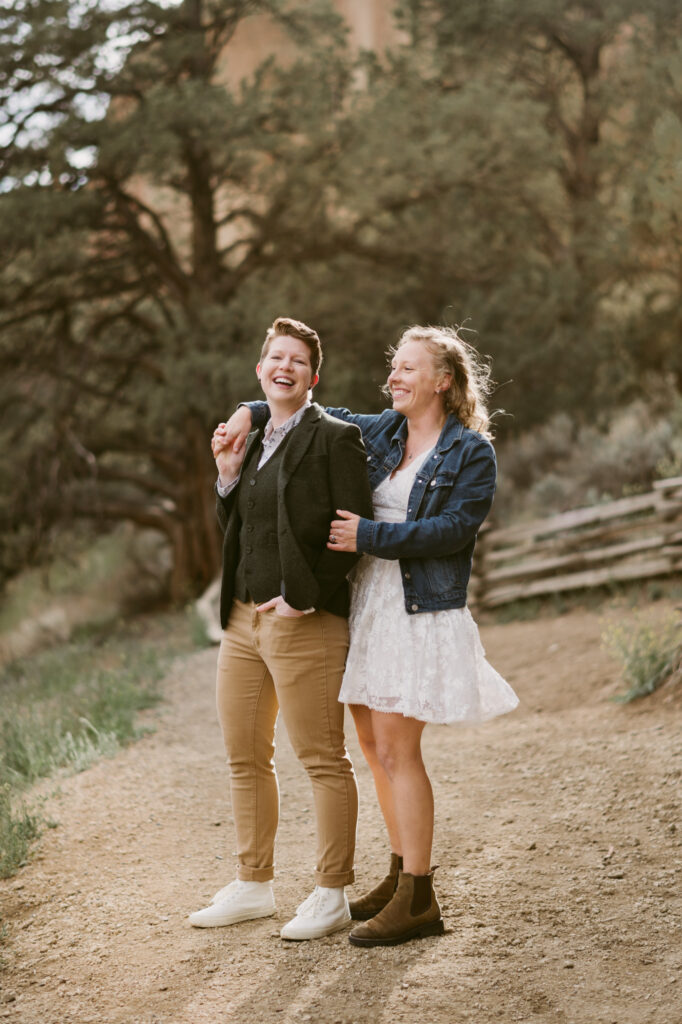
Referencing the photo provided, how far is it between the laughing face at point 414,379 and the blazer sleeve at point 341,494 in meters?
0.23

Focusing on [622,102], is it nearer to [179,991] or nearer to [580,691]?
[580,691]

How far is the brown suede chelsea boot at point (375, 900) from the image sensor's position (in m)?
3.47

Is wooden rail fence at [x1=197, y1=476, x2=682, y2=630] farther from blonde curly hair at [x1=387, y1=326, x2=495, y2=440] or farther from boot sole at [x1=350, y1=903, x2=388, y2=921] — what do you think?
boot sole at [x1=350, y1=903, x2=388, y2=921]

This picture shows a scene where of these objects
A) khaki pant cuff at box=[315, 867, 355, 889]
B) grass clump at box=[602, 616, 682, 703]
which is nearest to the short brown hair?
khaki pant cuff at box=[315, 867, 355, 889]

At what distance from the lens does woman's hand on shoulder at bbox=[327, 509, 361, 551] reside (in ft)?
10.3

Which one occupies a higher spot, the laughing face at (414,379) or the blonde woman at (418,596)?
the laughing face at (414,379)

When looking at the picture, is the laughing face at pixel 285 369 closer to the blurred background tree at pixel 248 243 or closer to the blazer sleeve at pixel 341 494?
the blazer sleeve at pixel 341 494

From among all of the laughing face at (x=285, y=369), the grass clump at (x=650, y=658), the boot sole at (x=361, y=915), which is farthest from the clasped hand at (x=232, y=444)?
the grass clump at (x=650, y=658)

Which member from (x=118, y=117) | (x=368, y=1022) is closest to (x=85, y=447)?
(x=118, y=117)

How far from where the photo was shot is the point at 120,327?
14.0 meters

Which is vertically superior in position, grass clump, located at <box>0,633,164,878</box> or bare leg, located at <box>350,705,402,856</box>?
bare leg, located at <box>350,705,402,856</box>

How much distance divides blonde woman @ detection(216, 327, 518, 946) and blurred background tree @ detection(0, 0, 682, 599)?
325 inches

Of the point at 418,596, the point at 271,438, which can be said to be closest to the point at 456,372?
Result: the point at 271,438

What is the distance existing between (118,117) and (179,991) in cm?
1094
